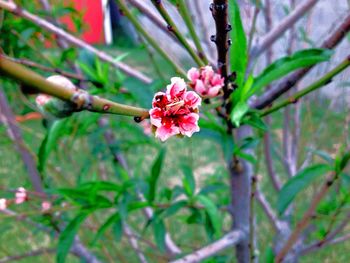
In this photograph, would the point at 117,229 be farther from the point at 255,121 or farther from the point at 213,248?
the point at 255,121

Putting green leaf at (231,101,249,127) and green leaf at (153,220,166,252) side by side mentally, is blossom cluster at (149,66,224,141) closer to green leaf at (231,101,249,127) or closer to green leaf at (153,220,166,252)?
green leaf at (231,101,249,127)

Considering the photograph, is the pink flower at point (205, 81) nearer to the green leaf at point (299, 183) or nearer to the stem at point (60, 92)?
the stem at point (60, 92)

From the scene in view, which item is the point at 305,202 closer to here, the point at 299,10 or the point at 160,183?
the point at 160,183

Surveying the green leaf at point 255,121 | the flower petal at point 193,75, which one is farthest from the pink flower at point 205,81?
the green leaf at point 255,121

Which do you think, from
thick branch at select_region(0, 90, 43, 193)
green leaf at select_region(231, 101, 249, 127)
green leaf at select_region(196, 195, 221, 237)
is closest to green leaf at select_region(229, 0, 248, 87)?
green leaf at select_region(231, 101, 249, 127)

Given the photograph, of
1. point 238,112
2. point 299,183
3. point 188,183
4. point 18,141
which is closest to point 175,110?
point 238,112

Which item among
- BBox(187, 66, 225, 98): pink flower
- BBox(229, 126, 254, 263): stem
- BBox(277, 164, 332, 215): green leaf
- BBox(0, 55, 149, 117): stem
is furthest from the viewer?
BBox(229, 126, 254, 263): stem
